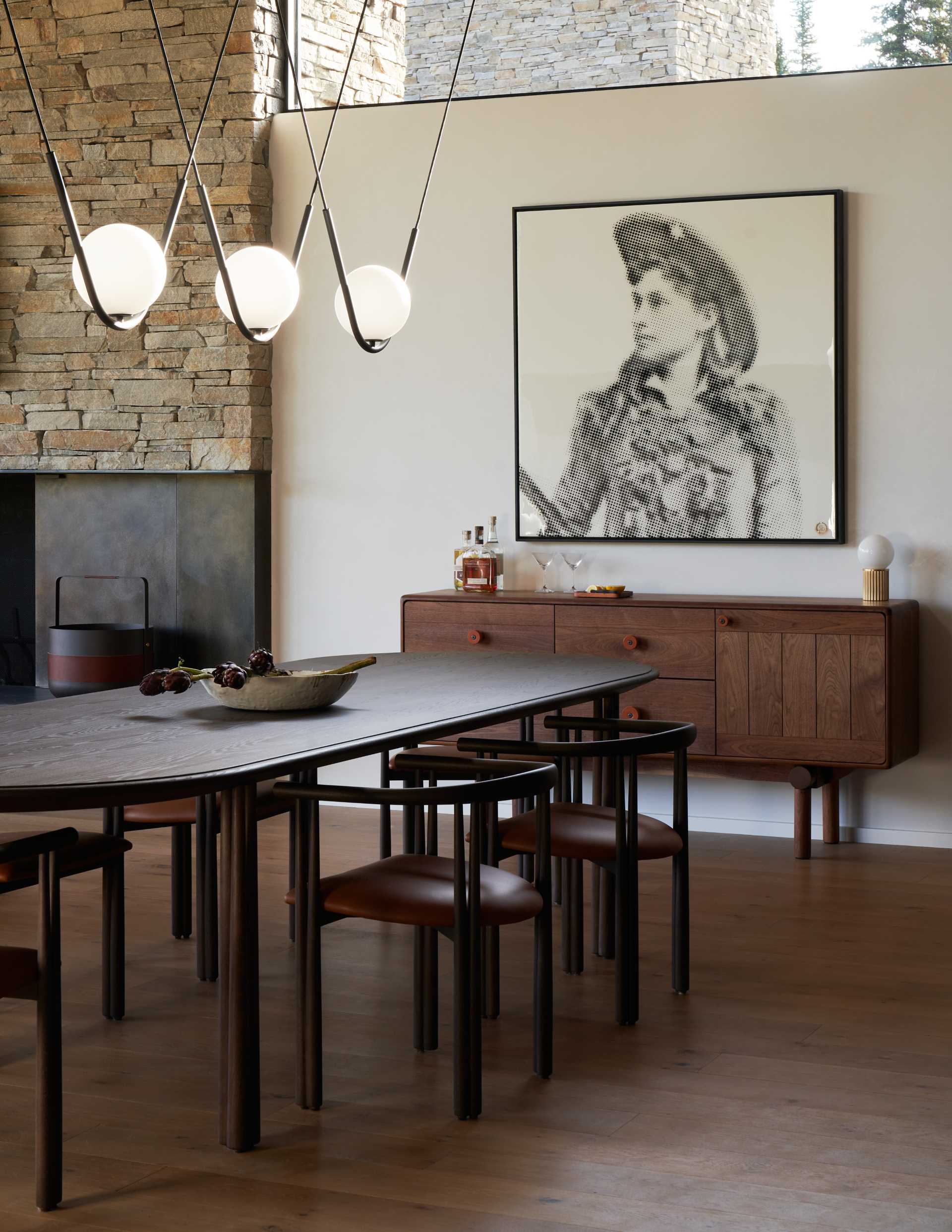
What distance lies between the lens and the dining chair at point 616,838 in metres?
3.30

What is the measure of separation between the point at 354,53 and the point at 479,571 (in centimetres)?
207

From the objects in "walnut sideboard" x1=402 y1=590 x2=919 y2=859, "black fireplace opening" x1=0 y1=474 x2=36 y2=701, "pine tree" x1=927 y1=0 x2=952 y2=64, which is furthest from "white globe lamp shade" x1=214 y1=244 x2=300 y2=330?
"black fireplace opening" x1=0 y1=474 x2=36 y2=701

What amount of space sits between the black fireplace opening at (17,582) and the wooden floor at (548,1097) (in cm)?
213

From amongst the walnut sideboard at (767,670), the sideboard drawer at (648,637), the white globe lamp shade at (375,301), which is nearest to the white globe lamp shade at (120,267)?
the white globe lamp shade at (375,301)

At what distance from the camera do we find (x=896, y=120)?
5148mm

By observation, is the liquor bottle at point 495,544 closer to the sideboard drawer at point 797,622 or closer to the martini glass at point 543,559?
the martini glass at point 543,559

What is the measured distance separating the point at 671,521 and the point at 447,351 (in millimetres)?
1076

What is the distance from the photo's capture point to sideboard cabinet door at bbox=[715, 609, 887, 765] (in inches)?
192

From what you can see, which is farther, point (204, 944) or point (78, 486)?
point (78, 486)

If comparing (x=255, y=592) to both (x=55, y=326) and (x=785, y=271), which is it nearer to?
(x=55, y=326)

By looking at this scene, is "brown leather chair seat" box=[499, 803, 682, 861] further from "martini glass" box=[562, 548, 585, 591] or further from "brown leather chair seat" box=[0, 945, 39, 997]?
"martini glass" box=[562, 548, 585, 591]

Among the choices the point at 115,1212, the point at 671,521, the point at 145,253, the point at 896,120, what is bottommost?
the point at 115,1212

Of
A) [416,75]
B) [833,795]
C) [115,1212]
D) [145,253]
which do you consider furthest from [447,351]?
[115,1212]

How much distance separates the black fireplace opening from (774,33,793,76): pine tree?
326 cm
